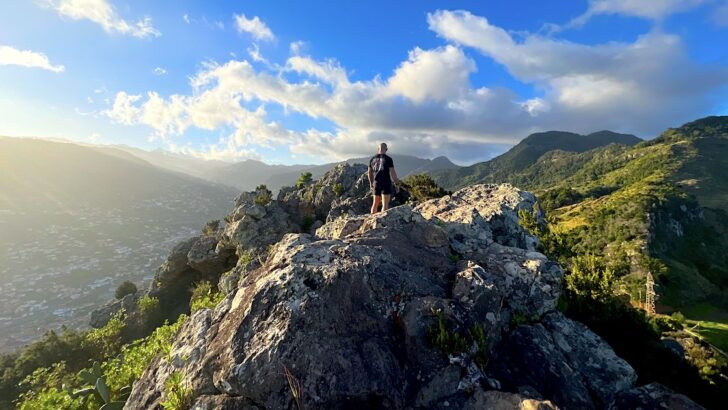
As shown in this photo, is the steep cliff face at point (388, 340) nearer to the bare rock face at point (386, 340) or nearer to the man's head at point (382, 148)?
the bare rock face at point (386, 340)

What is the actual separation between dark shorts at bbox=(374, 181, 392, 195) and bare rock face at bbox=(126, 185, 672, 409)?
250 inches

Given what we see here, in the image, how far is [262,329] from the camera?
26.0ft

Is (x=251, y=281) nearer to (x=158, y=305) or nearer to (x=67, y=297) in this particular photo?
(x=158, y=305)

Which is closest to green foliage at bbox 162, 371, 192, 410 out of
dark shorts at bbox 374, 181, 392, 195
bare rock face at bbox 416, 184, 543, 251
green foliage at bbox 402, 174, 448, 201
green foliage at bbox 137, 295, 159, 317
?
bare rock face at bbox 416, 184, 543, 251

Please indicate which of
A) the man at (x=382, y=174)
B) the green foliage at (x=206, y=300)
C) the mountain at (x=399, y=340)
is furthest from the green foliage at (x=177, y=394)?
the man at (x=382, y=174)

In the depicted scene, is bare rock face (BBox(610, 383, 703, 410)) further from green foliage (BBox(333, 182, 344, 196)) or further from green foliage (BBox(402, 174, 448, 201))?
green foliage (BBox(333, 182, 344, 196))

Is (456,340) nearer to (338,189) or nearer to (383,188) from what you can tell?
(383,188)

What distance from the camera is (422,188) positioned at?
3047 centimetres

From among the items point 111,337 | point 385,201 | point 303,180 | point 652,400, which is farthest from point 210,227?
point 652,400

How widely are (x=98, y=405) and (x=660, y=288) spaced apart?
13246 centimetres

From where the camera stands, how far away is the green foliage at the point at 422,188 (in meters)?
29.2

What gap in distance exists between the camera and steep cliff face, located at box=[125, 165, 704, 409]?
7.26 metres

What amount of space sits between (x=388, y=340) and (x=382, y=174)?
1040 cm

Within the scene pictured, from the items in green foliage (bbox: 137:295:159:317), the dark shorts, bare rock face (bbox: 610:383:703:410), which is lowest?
green foliage (bbox: 137:295:159:317)
